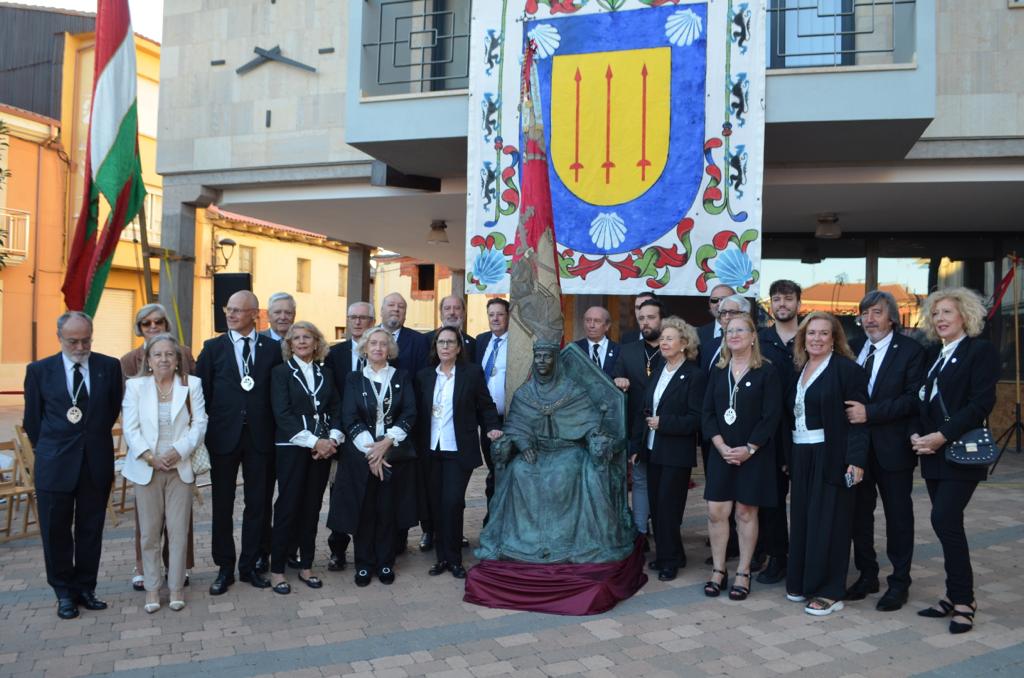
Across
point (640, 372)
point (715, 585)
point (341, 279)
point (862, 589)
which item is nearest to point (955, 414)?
point (862, 589)

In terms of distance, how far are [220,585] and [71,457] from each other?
1152 mm

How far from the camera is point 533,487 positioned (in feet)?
16.9

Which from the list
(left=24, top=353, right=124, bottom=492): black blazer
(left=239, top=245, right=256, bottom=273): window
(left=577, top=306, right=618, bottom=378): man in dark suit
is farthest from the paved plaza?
(left=239, top=245, right=256, bottom=273): window

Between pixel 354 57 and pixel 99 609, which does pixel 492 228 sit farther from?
pixel 99 609

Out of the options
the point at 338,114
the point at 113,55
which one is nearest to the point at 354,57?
the point at 338,114

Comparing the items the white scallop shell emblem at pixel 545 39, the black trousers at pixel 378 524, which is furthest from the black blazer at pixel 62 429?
the white scallop shell emblem at pixel 545 39

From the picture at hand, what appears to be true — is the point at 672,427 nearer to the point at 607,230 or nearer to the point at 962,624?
the point at 962,624

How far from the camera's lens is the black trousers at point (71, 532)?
14.9 feet

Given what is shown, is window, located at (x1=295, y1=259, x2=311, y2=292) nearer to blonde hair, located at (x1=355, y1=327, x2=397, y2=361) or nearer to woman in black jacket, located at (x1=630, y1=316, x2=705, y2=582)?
blonde hair, located at (x1=355, y1=327, x2=397, y2=361)

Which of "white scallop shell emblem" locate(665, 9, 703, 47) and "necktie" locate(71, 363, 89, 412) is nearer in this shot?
"necktie" locate(71, 363, 89, 412)

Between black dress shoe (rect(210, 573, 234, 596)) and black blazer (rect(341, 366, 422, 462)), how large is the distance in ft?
3.53

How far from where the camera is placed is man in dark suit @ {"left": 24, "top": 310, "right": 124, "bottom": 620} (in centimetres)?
455

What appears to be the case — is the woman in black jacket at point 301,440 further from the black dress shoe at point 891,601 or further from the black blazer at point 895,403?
the black dress shoe at point 891,601

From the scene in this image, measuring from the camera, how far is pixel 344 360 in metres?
5.83
